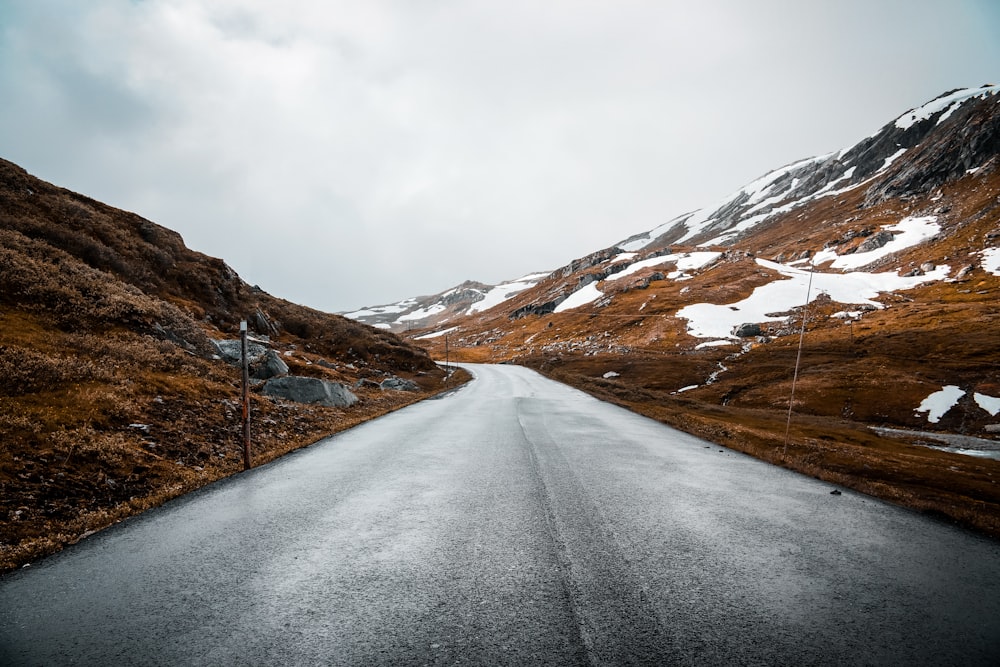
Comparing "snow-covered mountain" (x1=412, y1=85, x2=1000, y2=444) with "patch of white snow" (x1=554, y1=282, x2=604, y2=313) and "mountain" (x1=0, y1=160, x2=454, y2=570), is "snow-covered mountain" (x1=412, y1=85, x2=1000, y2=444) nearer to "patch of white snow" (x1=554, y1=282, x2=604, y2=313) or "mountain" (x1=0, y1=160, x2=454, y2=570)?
"patch of white snow" (x1=554, y1=282, x2=604, y2=313)

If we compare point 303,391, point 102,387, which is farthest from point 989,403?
point 102,387

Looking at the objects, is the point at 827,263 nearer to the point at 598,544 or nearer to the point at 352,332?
the point at 352,332

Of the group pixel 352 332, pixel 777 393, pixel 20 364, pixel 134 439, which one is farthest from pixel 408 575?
pixel 777 393

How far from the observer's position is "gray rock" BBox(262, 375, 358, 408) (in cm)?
2353

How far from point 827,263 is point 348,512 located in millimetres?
181377

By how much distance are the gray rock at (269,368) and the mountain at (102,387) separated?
0.90ft

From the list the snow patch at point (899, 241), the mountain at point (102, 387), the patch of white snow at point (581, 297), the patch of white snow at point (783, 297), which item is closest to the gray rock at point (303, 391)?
the mountain at point (102, 387)

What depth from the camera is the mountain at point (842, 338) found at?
31656mm

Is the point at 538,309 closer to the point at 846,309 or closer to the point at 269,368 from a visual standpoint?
the point at 846,309

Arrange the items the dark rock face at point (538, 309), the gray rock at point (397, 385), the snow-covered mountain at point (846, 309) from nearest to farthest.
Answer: the gray rock at point (397, 385), the snow-covered mountain at point (846, 309), the dark rock face at point (538, 309)

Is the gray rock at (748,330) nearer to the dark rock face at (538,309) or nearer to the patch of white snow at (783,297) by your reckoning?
the patch of white snow at (783,297)

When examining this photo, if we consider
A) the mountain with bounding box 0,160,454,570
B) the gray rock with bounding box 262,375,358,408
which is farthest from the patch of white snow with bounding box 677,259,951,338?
the gray rock with bounding box 262,375,358,408

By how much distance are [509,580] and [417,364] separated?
57639 mm

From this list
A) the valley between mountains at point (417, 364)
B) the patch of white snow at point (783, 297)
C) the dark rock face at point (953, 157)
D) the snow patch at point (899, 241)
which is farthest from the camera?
the dark rock face at point (953, 157)
